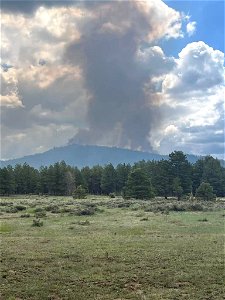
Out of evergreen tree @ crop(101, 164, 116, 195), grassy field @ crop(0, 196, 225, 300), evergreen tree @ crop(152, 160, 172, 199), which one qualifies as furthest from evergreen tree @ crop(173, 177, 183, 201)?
grassy field @ crop(0, 196, 225, 300)

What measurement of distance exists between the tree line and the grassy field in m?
78.8

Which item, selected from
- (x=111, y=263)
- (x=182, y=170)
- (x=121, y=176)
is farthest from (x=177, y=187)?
(x=111, y=263)

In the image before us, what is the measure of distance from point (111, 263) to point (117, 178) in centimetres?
12130

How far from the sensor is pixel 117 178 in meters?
144

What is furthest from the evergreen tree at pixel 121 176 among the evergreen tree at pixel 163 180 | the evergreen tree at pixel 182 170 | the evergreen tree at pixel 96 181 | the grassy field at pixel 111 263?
the grassy field at pixel 111 263

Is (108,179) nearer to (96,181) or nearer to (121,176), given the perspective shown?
(121,176)

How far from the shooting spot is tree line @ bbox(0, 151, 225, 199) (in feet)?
405

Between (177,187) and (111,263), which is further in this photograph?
(177,187)

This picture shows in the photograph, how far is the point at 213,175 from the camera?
430ft

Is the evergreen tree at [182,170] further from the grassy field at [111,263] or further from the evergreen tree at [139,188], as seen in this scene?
the grassy field at [111,263]

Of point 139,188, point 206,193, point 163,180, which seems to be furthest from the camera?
point 163,180

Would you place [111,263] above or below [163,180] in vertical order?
below

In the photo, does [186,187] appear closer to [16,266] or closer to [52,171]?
[52,171]

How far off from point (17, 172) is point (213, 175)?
64.9 metres
